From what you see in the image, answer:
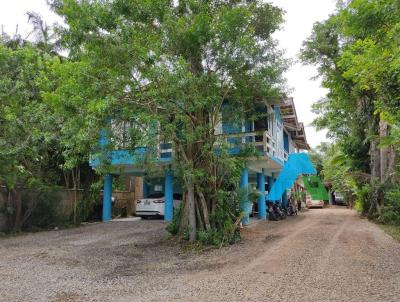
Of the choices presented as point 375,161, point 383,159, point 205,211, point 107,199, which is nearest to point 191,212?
point 205,211

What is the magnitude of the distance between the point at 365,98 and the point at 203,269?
1570 centimetres

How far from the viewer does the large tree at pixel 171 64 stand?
343 inches

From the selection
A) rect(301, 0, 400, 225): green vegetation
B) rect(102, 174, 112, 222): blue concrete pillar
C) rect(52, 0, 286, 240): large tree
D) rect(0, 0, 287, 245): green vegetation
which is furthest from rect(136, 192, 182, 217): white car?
rect(301, 0, 400, 225): green vegetation

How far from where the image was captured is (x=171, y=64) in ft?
28.8

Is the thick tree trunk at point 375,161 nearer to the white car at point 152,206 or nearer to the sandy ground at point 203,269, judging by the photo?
the sandy ground at point 203,269

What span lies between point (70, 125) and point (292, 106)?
15.2 m

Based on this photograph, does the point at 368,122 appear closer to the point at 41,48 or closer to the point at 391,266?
the point at 391,266

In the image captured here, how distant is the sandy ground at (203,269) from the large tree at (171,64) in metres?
2.22

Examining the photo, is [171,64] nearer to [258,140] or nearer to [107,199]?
[258,140]

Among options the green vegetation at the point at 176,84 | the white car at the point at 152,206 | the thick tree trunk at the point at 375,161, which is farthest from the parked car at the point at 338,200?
the green vegetation at the point at 176,84

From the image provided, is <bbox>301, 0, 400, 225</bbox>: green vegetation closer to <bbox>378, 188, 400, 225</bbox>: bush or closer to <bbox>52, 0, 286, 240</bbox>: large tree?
<bbox>378, 188, 400, 225</bbox>: bush

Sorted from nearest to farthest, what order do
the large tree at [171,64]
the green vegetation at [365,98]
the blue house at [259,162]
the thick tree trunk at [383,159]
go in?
the green vegetation at [365,98] < the large tree at [171,64] < the blue house at [259,162] < the thick tree trunk at [383,159]

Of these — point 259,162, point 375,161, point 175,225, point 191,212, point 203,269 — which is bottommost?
point 203,269

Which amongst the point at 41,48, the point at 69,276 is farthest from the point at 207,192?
the point at 41,48
